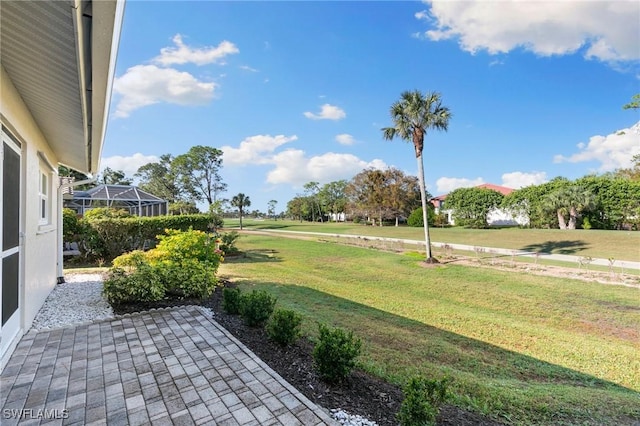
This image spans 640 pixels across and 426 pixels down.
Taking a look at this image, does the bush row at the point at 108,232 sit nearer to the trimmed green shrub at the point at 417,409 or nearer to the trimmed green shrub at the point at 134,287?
the trimmed green shrub at the point at 134,287

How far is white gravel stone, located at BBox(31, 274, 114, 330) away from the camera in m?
4.55

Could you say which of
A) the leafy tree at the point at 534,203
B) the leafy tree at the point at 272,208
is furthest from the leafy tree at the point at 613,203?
the leafy tree at the point at 272,208

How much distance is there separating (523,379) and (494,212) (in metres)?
33.1

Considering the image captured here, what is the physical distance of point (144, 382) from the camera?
2.84 m

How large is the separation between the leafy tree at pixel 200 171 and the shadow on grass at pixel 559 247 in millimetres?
37382

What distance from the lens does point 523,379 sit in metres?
3.93

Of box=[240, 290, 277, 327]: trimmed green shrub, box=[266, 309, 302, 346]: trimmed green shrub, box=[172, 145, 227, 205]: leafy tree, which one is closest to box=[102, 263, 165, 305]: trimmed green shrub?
box=[240, 290, 277, 327]: trimmed green shrub

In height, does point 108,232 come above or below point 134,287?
above

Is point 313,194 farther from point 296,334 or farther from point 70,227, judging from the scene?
point 296,334

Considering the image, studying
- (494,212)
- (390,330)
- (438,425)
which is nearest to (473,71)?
(390,330)

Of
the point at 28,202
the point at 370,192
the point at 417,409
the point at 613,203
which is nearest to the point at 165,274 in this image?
the point at 28,202

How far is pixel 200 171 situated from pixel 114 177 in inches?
547

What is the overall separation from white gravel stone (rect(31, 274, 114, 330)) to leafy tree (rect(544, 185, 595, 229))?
3076 centimetres

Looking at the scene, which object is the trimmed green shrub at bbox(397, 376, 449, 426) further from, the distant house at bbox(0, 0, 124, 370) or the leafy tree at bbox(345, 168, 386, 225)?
the leafy tree at bbox(345, 168, 386, 225)
